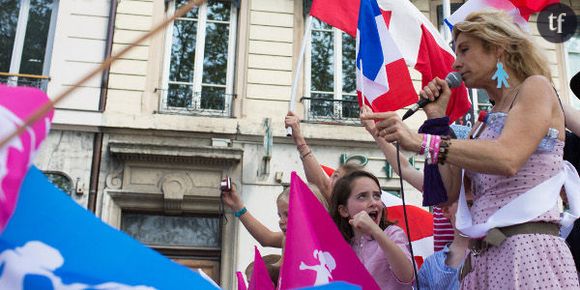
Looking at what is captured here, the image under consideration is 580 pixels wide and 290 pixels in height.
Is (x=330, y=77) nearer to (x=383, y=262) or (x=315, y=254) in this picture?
(x=383, y=262)

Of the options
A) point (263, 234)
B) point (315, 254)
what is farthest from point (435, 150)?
point (263, 234)

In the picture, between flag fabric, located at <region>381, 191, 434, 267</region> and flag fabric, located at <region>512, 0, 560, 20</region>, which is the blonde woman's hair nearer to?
flag fabric, located at <region>381, 191, 434, 267</region>

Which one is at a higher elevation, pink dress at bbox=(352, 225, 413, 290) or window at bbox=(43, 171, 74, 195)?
window at bbox=(43, 171, 74, 195)

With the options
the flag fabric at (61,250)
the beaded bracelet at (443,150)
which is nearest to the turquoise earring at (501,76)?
the beaded bracelet at (443,150)

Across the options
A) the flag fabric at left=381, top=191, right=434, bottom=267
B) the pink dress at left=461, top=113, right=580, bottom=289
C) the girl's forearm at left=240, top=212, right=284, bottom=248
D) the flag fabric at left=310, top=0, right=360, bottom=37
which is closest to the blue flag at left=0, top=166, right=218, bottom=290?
the pink dress at left=461, top=113, right=580, bottom=289

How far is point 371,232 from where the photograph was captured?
2.79 m

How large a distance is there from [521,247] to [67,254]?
1.42 meters

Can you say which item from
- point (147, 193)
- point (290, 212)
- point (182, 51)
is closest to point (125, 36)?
point (182, 51)

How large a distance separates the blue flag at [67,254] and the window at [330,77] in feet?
27.7

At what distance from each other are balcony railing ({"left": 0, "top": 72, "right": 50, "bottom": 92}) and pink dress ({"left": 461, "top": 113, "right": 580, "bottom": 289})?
8.94 meters

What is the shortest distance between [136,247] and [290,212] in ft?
3.19

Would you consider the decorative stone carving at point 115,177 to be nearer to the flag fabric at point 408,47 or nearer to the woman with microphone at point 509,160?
the flag fabric at point 408,47

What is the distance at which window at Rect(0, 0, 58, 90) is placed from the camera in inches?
396

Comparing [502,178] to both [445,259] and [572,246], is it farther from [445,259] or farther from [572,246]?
[445,259]
